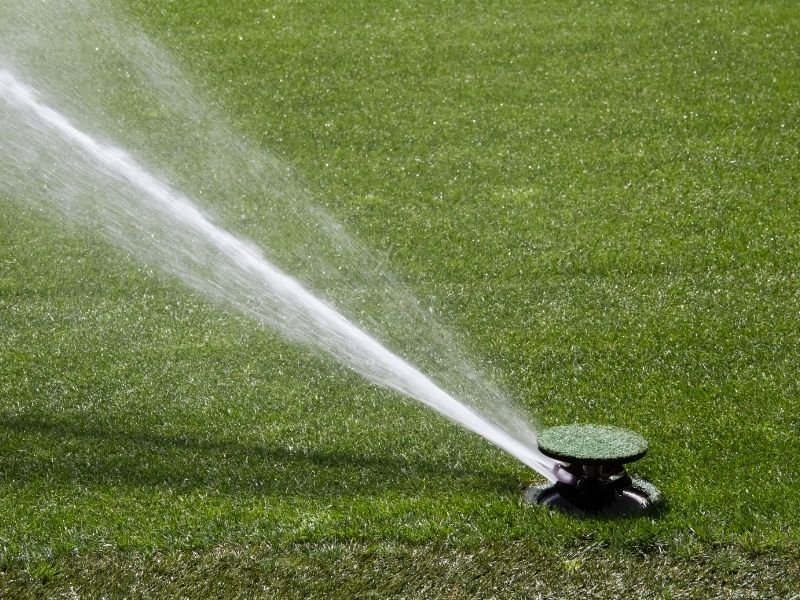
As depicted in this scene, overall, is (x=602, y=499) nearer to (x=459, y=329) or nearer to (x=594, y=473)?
(x=594, y=473)

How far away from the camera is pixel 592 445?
500 centimetres

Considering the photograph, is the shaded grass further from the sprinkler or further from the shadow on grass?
the shadow on grass

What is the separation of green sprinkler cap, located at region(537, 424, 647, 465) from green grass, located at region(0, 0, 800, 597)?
0.95 feet

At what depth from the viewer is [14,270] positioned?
27.1 ft

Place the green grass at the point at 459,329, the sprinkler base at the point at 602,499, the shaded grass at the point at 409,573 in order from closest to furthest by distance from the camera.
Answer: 1. the shaded grass at the point at 409,573
2. the green grass at the point at 459,329
3. the sprinkler base at the point at 602,499

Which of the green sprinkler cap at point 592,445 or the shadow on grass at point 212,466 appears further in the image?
the shadow on grass at point 212,466

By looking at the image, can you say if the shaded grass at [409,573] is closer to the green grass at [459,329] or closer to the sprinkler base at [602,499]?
the green grass at [459,329]

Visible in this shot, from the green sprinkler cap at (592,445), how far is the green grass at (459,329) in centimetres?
29

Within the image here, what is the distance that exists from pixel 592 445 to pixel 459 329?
2.32 metres

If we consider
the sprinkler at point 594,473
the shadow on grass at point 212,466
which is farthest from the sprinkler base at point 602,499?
the shadow on grass at point 212,466

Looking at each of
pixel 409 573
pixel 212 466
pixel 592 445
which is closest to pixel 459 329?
pixel 212 466

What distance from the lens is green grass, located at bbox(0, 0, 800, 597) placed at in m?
4.87

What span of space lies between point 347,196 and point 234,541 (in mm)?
4766

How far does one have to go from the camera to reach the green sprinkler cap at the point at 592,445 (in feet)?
16.0
